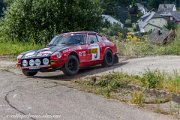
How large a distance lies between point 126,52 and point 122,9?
74.4 m

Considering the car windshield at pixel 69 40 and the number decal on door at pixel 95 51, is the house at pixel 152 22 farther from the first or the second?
the car windshield at pixel 69 40

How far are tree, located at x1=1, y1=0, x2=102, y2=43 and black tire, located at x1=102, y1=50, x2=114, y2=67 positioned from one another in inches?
282

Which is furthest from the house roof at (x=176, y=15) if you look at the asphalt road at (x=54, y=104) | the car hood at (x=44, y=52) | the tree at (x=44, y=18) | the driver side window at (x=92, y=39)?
the asphalt road at (x=54, y=104)

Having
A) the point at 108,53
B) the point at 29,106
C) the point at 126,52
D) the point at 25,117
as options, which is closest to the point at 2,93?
the point at 29,106

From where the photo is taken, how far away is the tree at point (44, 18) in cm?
2234

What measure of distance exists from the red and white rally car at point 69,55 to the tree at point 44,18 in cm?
732

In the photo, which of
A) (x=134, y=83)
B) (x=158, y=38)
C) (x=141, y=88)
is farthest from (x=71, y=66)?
(x=158, y=38)

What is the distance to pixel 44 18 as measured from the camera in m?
22.3

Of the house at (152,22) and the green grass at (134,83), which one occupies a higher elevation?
the house at (152,22)

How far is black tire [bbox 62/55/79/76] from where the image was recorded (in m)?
13.1

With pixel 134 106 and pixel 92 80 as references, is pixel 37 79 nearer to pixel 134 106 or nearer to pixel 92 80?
pixel 92 80

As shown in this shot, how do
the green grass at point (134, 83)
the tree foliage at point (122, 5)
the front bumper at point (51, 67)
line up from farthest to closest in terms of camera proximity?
1. the tree foliage at point (122, 5)
2. the front bumper at point (51, 67)
3. the green grass at point (134, 83)

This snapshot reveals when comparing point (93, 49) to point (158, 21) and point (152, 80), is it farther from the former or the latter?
point (158, 21)

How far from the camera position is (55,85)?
446 inches
